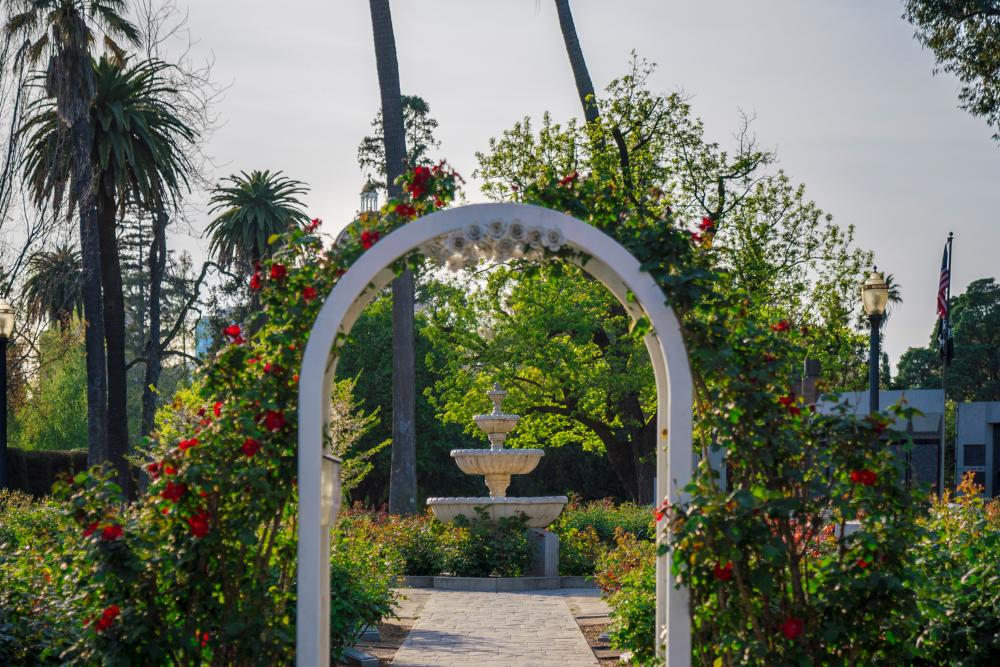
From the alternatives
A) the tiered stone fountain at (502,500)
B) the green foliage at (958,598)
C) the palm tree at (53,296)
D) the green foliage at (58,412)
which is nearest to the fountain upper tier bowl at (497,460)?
the tiered stone fountain at (502,500)

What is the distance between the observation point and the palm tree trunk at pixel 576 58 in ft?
64.3

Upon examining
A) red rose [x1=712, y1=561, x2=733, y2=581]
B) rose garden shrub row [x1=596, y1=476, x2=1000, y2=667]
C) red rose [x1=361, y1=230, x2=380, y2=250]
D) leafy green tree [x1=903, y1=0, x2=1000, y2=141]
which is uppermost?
leafy green tree [x1=903, y1=0, x2=1000, y2=141]

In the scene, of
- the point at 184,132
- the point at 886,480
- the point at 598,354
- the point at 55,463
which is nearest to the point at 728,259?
the point at 598,354

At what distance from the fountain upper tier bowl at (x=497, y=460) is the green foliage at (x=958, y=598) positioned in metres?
9.44

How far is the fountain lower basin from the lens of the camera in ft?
48.2

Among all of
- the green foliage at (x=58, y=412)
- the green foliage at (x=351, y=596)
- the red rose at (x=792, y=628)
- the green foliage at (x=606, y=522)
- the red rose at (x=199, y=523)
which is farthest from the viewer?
the green foliage at (x=58, y=412)

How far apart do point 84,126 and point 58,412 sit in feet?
84.6

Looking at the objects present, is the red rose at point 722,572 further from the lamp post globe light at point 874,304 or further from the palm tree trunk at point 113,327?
the palm tree trunk at point 113,327

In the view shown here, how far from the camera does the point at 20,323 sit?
26.2 m

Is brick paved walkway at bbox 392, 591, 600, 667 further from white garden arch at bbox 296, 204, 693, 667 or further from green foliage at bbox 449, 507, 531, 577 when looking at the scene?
white garden arch at bbox 296, 204, 693, 667

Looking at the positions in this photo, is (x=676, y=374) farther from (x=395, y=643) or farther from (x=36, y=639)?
(x=395, y=643)

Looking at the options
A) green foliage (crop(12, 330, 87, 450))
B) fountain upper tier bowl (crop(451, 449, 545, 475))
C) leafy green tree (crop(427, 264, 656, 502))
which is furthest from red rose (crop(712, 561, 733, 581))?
green foliage (crop(12, 330, 87, 450))

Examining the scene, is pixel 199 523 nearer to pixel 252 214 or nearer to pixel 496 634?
pixel 496 634

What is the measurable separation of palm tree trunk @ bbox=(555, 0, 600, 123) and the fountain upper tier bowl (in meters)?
7.52
